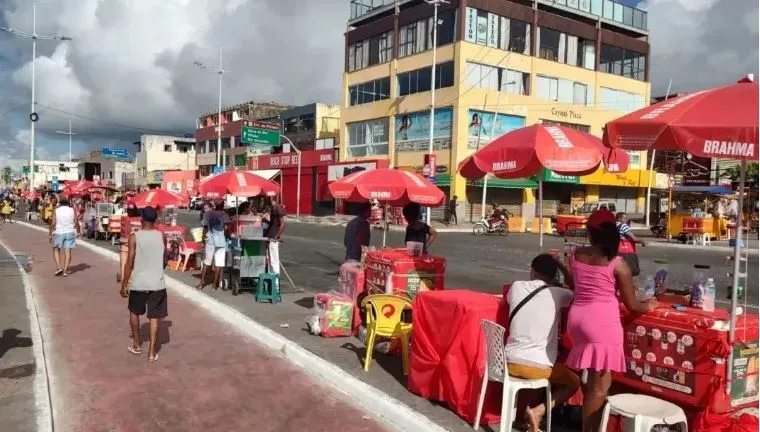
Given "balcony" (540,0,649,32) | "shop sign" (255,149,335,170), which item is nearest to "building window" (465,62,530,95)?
"balcony" (540,0,649,32)

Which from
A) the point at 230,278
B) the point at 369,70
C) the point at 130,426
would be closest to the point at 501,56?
the point at 369,70

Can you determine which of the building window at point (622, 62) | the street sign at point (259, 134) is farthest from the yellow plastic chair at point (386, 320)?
the building window at point (622, 62)

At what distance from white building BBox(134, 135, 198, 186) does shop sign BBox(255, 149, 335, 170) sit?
3521 cm

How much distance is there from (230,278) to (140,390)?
242 inches

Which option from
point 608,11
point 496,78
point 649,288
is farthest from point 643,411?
point 608,11

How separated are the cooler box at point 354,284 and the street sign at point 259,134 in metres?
39.1

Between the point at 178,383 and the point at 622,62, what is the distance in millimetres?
48891

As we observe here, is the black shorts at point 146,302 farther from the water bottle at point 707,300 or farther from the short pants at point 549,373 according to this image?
the water bottle at point 707,300

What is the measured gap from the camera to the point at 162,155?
89938mm

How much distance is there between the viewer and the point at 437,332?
5277 millimetres

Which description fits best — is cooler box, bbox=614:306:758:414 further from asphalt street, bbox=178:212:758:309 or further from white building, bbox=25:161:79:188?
white building, bbox=25:161:79:188

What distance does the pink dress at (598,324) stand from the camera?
4020mm

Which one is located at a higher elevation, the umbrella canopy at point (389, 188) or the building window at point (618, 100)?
the building window at point (618, 100)

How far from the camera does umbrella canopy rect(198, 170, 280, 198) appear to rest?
11.2 m
